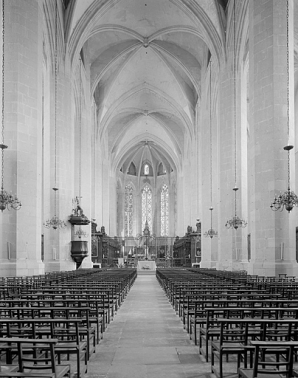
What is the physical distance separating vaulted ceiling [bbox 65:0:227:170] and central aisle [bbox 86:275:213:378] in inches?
801

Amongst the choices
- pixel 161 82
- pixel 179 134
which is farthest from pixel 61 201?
Result: pixel 179 134

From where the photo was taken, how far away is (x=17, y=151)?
16.7 m

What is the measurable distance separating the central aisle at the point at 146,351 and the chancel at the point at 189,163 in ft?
0.11

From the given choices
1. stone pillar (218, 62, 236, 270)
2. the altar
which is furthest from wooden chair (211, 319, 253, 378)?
the altar

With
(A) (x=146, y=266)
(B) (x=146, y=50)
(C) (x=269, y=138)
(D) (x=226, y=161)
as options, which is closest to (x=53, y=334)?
(C) (x=269, y=138)

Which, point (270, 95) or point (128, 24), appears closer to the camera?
point (270, 95)

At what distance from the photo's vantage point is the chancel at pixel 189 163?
6.69 m

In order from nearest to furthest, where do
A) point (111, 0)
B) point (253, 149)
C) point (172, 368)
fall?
point (172, 368)
point (253, 149)
point (111, 0)

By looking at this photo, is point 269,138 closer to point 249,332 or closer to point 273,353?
point 249,332

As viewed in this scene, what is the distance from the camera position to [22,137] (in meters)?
17.0

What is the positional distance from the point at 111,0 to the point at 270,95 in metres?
14.6

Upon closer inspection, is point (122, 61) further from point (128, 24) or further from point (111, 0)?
point (111, 0)

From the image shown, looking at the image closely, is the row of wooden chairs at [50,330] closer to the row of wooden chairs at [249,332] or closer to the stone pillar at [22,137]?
the row of wooden chairs at [249,332]

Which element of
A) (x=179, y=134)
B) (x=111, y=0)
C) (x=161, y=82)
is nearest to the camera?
(x=111, y=0)
